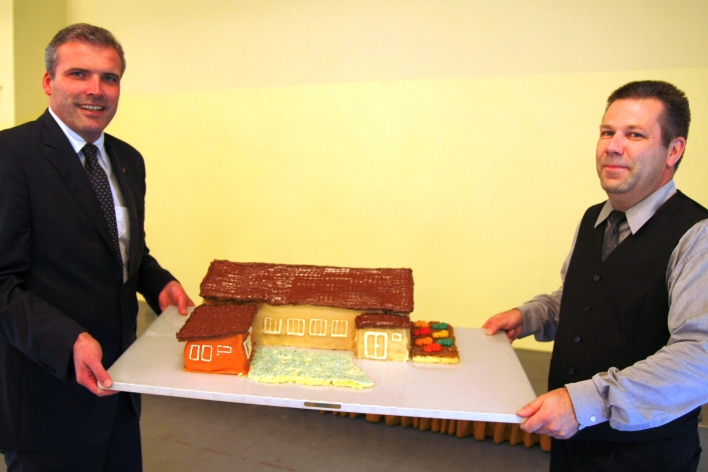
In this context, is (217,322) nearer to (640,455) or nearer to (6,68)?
(640,455)

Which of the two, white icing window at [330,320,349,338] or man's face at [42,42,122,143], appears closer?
man's face at [42,42,122,143]

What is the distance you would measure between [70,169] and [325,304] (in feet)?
3.44

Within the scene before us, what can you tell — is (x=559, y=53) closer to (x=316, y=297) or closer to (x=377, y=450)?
(x=316, y=297)

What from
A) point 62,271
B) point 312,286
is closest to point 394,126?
point 312,286

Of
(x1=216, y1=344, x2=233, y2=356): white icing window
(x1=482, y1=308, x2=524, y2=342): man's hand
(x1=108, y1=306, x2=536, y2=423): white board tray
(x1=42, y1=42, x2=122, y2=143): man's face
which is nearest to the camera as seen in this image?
(x1=108, y1=306, x2=536, y2=423): white board tray

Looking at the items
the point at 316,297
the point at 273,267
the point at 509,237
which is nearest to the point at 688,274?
the point at 316,297

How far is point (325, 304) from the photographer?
2279 millimetres

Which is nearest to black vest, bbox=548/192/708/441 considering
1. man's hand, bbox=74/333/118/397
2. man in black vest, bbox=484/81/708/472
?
man in black vest, bbox=484/81/708/472

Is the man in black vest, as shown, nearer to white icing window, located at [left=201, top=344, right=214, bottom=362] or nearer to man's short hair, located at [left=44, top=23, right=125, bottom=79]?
white icing window, located at [left=201, top=344, right=214, bottom=362]

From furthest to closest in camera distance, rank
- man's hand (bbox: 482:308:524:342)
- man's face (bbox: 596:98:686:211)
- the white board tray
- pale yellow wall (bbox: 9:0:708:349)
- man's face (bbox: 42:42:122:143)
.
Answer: pale yellow wall (bbox: 9:0:708:349)
man's hand (bbox: 482:308:524:342)
man's face (bbox: 42:42:122:143)
man's face (bbox: 596:98:686:211)
the white board tray

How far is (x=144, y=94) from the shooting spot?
461 centimetres

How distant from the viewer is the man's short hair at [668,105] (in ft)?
6.31

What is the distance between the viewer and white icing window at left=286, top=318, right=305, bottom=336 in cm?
232

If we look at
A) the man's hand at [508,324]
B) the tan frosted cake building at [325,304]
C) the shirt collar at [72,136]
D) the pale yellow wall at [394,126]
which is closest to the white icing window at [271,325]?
the tan frosted cake building at [325,304]
